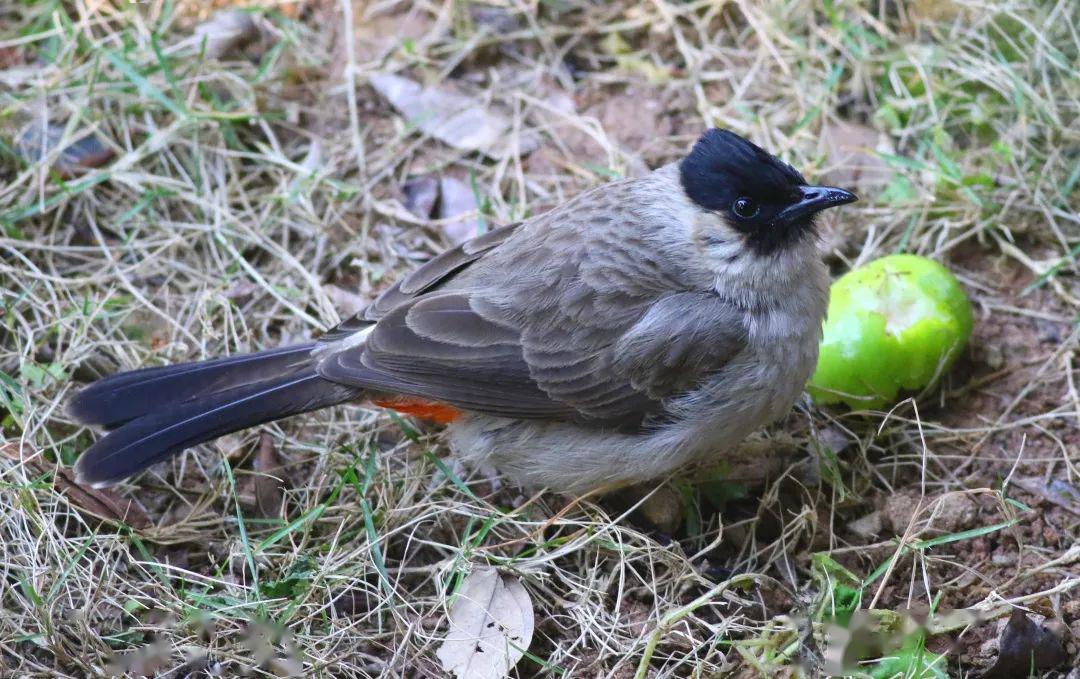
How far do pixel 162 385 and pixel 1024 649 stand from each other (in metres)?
3.14

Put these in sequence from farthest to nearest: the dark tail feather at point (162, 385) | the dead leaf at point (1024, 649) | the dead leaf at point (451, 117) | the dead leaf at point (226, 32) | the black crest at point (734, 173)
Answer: the dead leaf at point (226, 32) → the dead leaf at point (451, 117) → the dark tail feather at point (162, 385) → the black crest at point (734, 173) → the dead leaf at point (1024, 649)

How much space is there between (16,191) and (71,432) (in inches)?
55.8

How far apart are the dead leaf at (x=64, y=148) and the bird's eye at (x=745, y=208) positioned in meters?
3.21

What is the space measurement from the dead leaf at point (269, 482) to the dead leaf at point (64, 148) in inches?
75.5

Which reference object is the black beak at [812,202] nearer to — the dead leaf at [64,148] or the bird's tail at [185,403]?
the bird's tail at [185,403]

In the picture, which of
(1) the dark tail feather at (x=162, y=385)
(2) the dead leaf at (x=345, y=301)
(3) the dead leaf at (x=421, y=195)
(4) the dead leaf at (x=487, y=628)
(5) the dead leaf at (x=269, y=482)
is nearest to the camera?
(4) the dead leaf at (x=487, y=628)

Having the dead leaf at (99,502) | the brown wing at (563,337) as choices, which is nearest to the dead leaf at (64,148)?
the dead leaf at (99,502)

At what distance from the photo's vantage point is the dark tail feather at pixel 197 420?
400cm

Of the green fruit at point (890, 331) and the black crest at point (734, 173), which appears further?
the green fruit at point (890, 331)

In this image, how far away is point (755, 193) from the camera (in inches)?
151

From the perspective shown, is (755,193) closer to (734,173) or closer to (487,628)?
(734,173)

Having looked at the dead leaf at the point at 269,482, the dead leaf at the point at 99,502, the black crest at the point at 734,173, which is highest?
the black crest at the point at 734,173

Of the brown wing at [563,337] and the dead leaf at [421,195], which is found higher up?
the brown wing at [563,337]

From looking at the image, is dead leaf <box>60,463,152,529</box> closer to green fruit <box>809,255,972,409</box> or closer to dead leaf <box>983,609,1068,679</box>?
green fruit <box>809,255,972,409</box>
